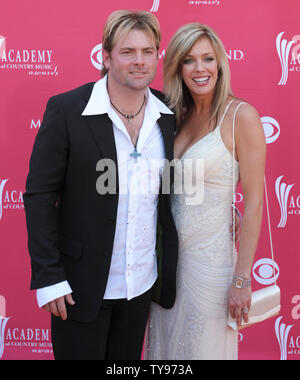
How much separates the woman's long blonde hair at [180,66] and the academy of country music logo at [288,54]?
2.66ft

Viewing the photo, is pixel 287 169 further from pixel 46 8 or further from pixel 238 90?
pixel 46 8

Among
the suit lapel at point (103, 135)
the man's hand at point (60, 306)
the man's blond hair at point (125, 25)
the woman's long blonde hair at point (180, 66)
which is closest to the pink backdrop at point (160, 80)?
the woman's long blonde hair at point (180, 66)

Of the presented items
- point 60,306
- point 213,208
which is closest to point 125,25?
point 213,208

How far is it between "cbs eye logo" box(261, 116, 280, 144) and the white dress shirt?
1.02m

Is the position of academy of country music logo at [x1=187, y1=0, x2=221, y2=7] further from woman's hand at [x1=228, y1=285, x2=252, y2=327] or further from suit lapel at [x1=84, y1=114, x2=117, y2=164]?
woman's hand at [x1=228, y1=285, x2=252, y2=327]

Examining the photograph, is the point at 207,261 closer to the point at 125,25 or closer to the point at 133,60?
the point at 133,60

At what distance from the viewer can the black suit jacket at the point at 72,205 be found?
5.37 ft

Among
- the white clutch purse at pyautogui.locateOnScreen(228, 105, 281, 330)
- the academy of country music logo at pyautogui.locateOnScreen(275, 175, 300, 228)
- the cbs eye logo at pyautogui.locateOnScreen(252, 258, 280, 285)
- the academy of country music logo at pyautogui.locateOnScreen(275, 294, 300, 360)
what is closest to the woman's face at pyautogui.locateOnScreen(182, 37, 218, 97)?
the white clutch purse at pyautogui.locateOnScreen(228, 105, 281, 330)

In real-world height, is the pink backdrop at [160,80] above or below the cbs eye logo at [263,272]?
above

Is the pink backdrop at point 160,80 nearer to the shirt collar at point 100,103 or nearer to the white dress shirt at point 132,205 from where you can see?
the shirt collar at point 100,103

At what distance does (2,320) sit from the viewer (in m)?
2.87

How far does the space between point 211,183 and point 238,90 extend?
3.27 ft

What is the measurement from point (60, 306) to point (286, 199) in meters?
1.63

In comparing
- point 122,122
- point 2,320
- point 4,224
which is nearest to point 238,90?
point 122,122
